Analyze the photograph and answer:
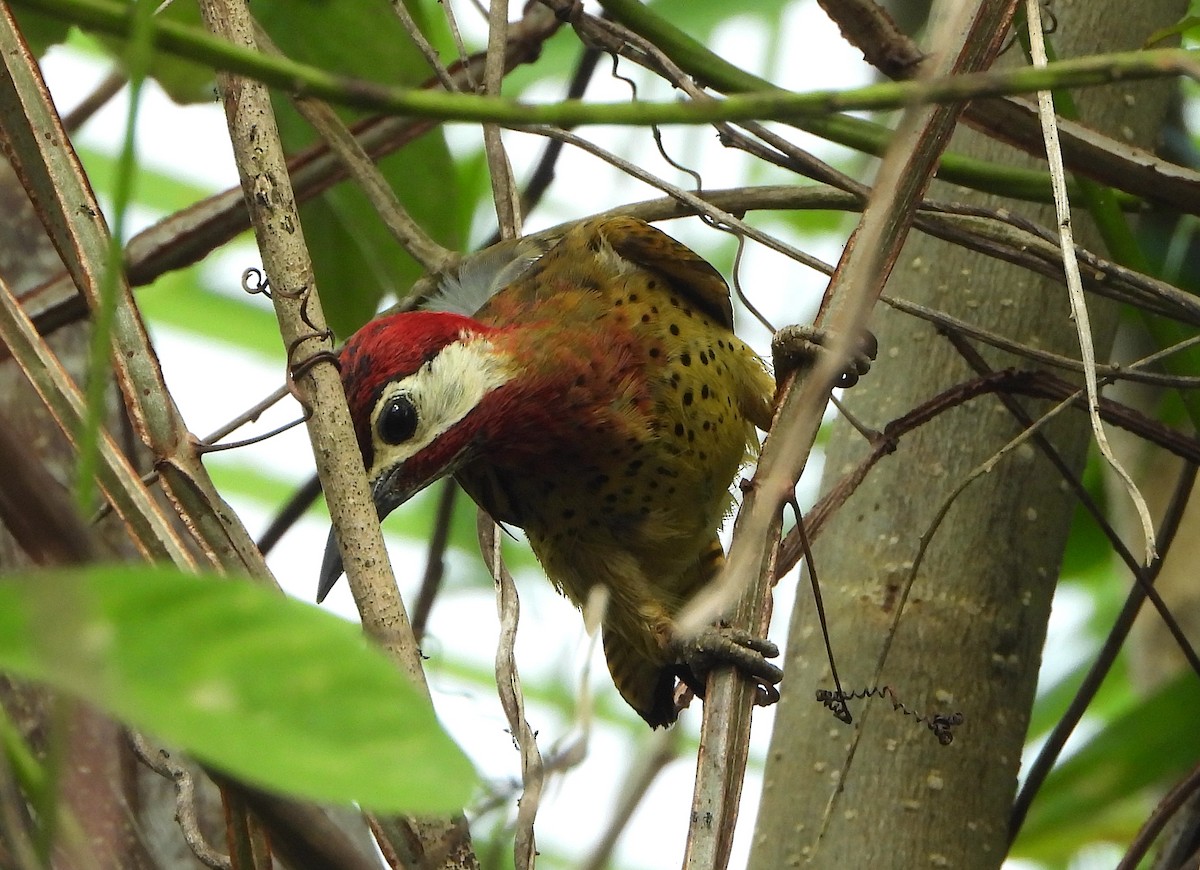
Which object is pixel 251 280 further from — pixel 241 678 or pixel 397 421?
pixel 241 678

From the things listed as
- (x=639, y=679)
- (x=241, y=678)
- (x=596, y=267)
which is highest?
(x=596, y=267)

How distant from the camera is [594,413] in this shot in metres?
2.11

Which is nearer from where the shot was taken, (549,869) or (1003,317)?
(1003,317)

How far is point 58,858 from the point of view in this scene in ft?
3.79

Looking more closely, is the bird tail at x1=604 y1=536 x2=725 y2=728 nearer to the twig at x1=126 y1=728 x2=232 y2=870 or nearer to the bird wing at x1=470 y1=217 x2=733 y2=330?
the bird wing at x1=470 y1=217 x2=733 y2=330

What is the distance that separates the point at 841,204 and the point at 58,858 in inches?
45.2

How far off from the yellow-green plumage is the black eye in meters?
0.16

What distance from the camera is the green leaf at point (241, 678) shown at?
0.49m

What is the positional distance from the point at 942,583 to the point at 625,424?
54 centimetres

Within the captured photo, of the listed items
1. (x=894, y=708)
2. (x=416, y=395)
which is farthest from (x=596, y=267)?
(x=894, y=708)

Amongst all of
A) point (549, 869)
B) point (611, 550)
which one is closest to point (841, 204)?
point (611, 550)

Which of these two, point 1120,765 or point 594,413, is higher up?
point 594,413

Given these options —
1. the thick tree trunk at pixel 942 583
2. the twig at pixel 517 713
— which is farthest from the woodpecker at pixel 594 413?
the twig at pixel 517 713

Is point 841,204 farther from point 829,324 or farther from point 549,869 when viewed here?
point 549,869
